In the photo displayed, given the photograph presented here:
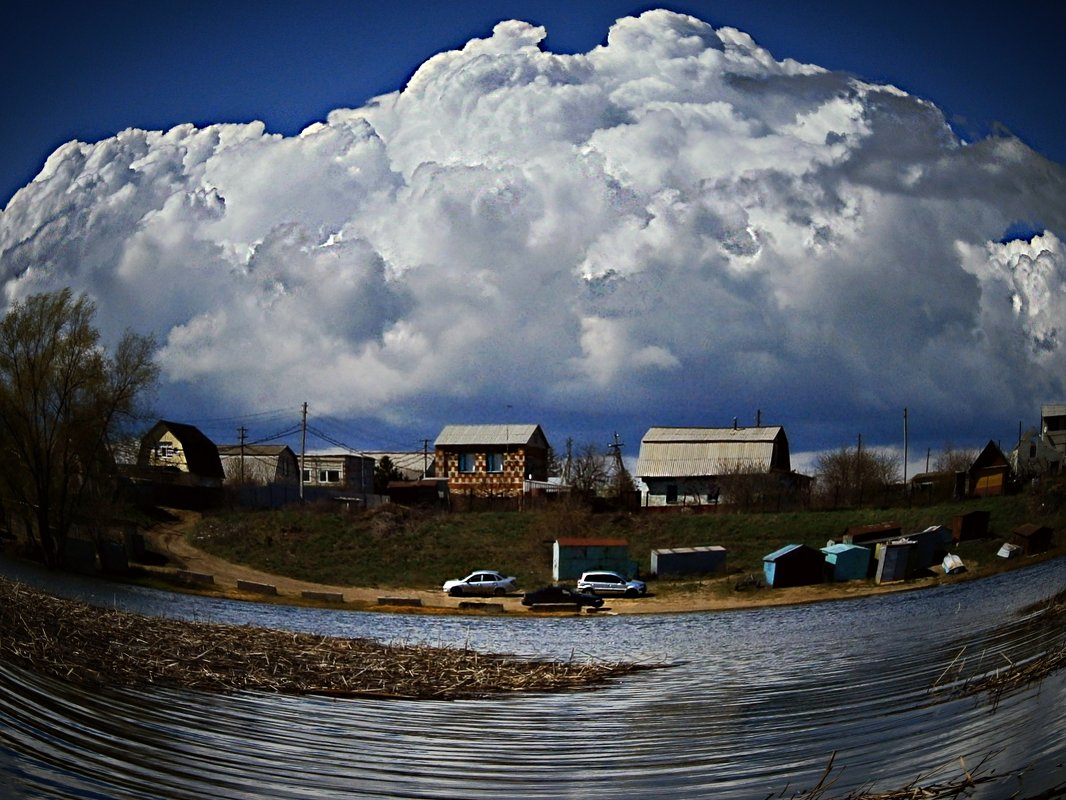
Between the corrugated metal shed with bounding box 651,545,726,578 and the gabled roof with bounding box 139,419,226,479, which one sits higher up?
the gabled roof with bounding box 139,419,226,479

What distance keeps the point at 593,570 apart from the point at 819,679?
4.72 ft

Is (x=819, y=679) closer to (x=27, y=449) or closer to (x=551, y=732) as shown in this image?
(x=551, y=732)

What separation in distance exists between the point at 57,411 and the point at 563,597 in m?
3.15

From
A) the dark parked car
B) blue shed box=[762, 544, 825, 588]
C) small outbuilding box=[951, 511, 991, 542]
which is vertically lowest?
the dark parked car

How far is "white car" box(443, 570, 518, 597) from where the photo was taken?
690 centimetres

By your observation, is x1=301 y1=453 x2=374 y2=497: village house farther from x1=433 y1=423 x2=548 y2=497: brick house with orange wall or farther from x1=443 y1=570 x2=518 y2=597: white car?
x1=443 y1=570 x2=518 y2=597: white car

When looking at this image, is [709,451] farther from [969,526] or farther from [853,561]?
[969,526]

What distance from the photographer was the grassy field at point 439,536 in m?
6.38

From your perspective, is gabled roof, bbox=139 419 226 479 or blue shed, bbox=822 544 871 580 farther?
blue shed, bbox=822 544 871 580

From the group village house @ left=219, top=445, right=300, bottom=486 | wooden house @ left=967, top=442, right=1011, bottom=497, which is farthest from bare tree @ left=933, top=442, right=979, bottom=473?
village house @ left=219, top=445, right=300, bottom=486

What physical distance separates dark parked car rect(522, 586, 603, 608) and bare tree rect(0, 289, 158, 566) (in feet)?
8.68

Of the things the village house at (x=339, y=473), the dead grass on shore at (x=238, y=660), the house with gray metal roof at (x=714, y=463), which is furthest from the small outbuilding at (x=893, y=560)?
the village house at (x=339, y=473)

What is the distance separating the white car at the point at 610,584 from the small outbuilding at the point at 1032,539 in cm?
229

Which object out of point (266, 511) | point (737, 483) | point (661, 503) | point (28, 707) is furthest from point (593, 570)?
point (28, 707)
